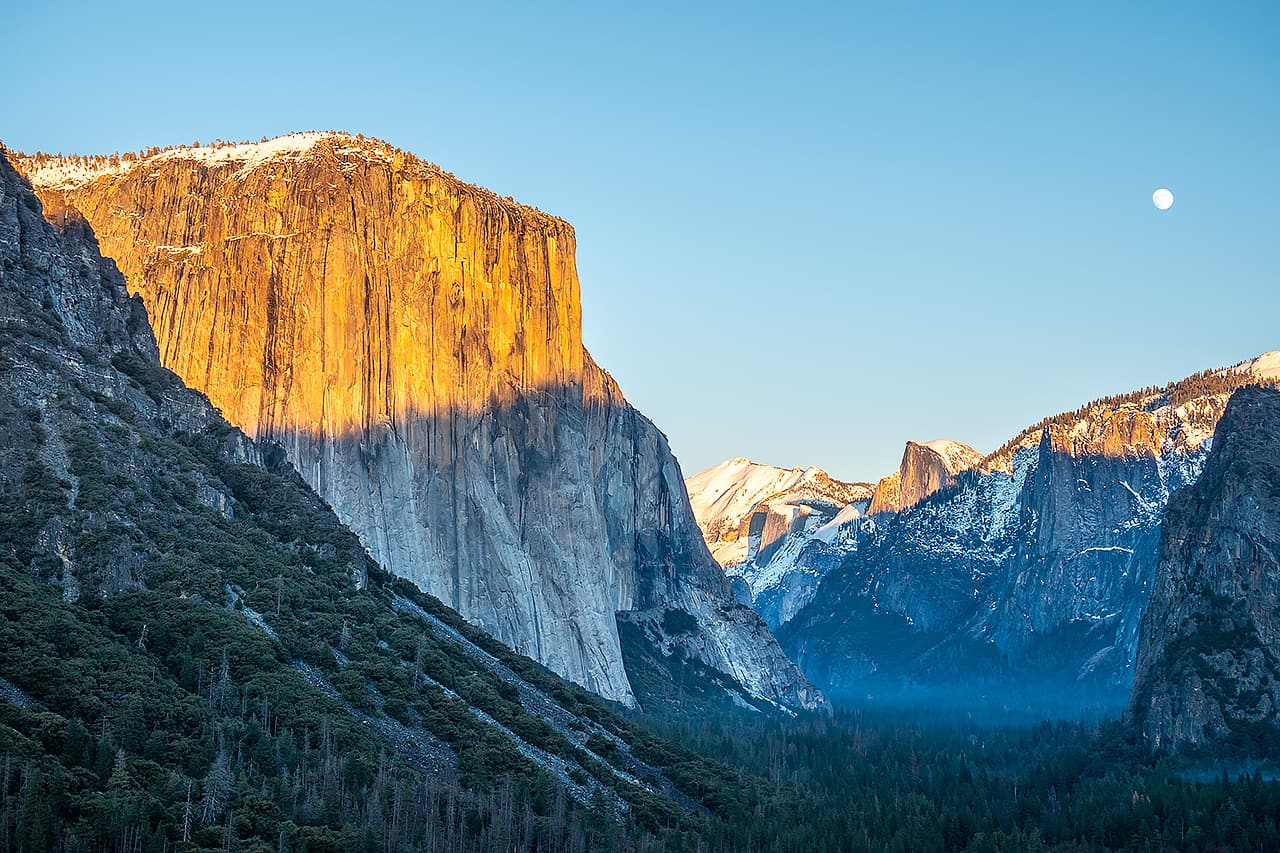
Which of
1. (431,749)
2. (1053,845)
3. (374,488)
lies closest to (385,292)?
(374,488)

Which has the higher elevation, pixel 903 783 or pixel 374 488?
pixel 374 488

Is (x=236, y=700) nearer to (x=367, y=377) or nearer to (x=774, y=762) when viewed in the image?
(x=367, y=377)

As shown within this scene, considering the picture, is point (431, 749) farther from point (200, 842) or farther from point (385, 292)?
point (385, 292)

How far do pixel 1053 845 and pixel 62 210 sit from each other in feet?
375

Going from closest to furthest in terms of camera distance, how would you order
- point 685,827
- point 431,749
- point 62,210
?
point 431,749
point 685,827
point 62,210

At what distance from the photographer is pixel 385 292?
19362 centimetres

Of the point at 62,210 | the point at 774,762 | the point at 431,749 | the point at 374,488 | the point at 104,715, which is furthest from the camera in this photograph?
the point at 774,762

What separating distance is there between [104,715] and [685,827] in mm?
56703

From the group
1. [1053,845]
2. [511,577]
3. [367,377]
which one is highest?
[367,377]

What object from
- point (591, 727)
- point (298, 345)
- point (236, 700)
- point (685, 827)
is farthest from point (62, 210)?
point (685, 827)

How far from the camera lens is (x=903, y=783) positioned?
18888 cm

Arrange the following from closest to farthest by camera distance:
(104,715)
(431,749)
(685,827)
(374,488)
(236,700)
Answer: (104,715)
(236,700)
(431,749)
(685,827)
(374,488)

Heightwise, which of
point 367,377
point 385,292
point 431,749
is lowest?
point 431,749

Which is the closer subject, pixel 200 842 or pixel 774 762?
pixel 200 842
